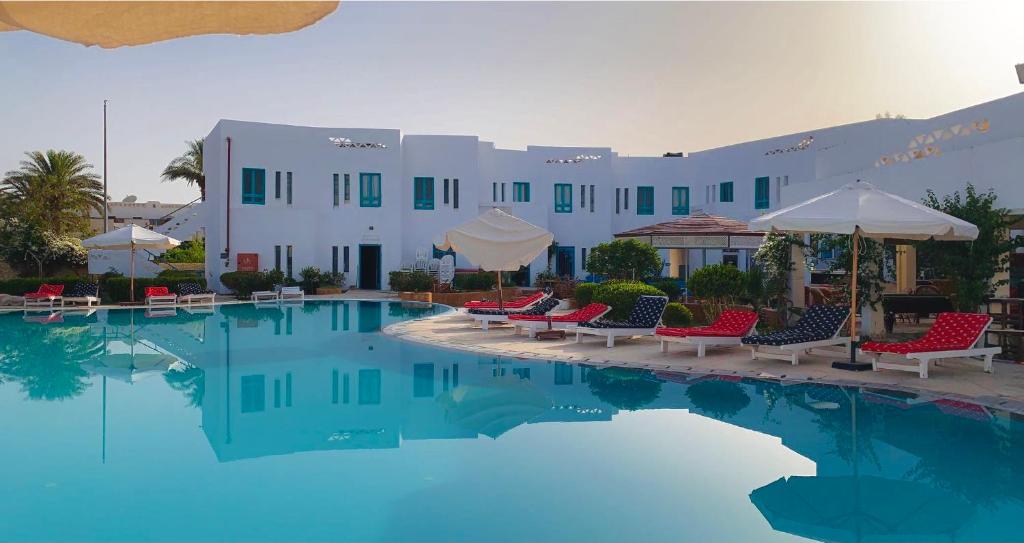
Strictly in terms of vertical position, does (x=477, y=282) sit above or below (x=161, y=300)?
above

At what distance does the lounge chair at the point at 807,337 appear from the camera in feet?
33.6

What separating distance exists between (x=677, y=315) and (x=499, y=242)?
3.94 meters

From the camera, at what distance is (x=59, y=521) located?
4.69 m

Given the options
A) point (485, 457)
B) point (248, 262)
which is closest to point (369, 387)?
point (485, 457)

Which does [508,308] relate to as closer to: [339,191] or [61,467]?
[61,467]

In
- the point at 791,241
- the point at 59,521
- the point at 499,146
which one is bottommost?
the point at 59,521

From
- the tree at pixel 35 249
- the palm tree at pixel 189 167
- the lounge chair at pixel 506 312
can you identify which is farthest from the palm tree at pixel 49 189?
the lounge chair at pixel 506 312

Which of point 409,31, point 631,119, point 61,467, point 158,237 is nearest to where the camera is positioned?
point 61,467

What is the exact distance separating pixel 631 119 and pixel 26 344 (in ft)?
46.6

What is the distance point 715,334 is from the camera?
11195 millimetres

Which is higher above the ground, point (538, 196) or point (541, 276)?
point (538, 196)

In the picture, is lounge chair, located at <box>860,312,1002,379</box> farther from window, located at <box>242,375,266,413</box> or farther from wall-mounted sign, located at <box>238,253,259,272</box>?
wall-mounted sign, located at <box>238,253,259,272</box>

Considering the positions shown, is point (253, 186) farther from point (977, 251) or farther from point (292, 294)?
point (977, 251)

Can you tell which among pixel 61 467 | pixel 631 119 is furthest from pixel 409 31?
pixel 61 467
